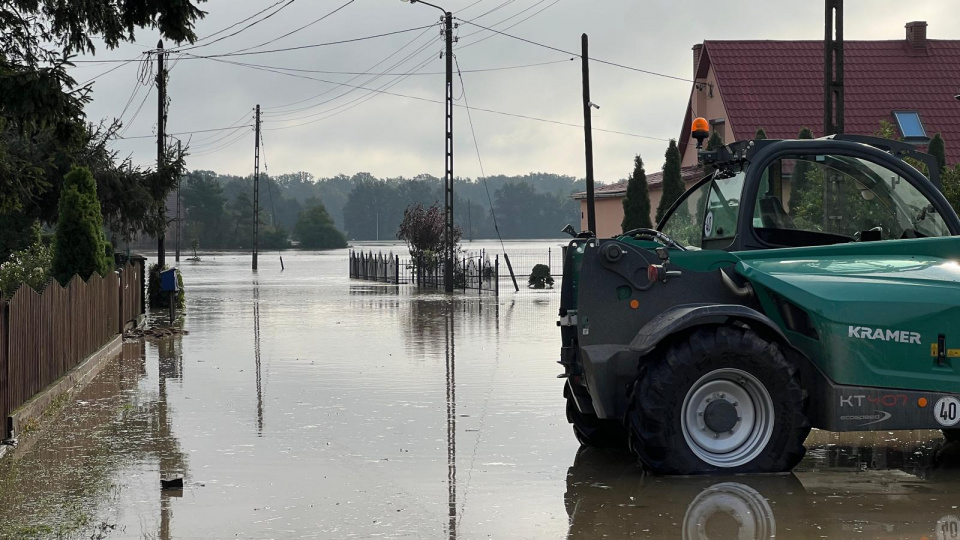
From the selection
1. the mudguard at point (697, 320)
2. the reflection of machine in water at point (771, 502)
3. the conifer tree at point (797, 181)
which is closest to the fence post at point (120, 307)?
the reflection of machine in water at point (771, 502)

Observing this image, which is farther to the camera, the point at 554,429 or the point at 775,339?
the point at 554,429

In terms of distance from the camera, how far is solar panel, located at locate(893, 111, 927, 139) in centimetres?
4606

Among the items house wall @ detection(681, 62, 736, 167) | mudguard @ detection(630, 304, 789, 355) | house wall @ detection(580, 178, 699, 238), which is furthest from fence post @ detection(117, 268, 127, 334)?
house wall @ detection(580, 178, 699, 238)

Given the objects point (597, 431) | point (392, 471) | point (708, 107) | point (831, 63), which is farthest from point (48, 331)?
point (708, 107)

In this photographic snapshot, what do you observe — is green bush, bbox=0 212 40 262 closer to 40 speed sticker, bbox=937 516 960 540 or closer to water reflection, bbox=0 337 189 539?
water reflection, bbox=0 337 189 539

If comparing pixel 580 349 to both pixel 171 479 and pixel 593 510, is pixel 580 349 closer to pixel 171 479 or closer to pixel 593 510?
pixel 593 510

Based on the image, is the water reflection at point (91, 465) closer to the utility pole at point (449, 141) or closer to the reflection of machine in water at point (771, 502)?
the reflection of machine in water at point (771, 502)

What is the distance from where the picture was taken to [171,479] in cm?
916

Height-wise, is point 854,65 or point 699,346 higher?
point 854,65

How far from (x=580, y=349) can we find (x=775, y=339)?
140 cm

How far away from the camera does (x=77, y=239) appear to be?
2209 cm

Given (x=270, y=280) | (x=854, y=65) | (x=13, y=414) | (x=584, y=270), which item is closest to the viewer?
(x=584, y=270)

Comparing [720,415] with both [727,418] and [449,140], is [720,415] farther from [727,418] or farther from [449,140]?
[449,140]

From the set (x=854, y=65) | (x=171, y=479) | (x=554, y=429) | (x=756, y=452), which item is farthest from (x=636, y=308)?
(x=854, y=65)
